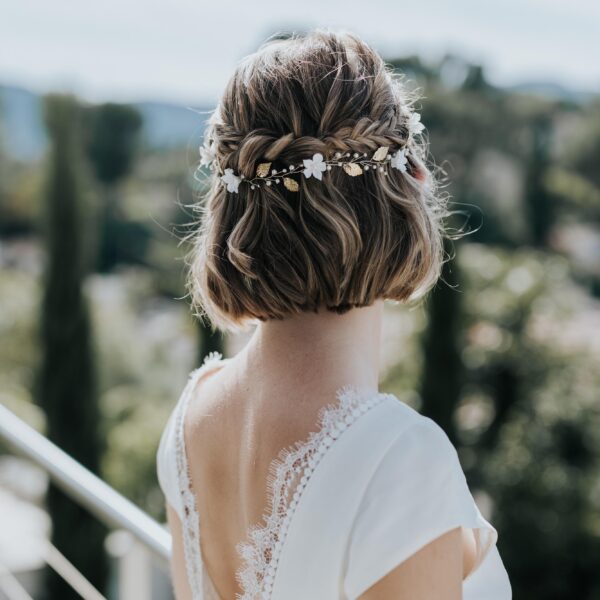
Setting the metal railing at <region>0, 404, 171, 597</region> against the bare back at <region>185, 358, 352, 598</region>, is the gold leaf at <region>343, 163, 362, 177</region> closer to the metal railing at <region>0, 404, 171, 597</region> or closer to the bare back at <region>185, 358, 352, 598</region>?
the bare back at <region>185, 358, 352, 598</region>

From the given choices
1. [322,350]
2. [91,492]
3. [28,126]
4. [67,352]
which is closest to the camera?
[322,350]

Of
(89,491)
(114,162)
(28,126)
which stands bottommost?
(114,162)

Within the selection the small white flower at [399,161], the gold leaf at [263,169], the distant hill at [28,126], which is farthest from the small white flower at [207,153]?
the distant hill at [28,126]

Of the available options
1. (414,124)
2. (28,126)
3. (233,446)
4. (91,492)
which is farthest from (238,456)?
(28,126)

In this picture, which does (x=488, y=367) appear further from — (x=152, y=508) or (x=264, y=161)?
(x=264, y=161)

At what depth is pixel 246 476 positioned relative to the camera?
0.88 metres

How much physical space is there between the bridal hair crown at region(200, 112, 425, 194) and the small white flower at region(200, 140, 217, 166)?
0.17 feet

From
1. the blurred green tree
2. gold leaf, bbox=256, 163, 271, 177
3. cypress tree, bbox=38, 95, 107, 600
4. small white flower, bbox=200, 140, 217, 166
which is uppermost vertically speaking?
gold leaf, bbox=256, 163, 271, 177

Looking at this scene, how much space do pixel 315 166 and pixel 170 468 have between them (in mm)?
483

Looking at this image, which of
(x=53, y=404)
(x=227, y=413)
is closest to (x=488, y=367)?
(x=53, y=404)

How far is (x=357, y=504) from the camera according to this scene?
755 millimetres

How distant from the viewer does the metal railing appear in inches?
50.9

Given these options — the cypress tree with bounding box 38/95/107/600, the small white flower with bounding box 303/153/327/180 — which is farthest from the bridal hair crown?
the cypress tree with bounding box 38/95/107/600

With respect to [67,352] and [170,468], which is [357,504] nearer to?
[170,468]
